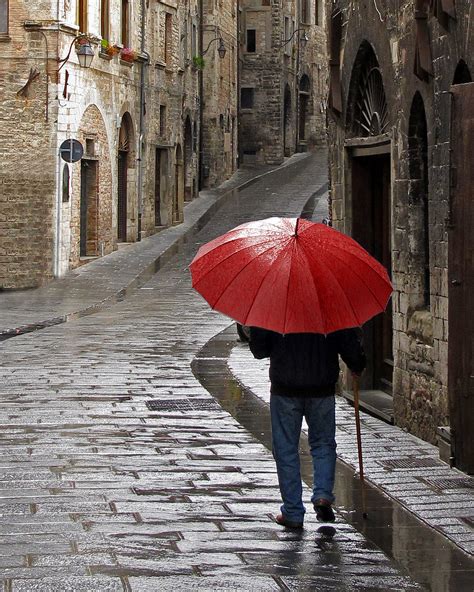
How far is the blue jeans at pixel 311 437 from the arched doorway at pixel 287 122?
57.2m

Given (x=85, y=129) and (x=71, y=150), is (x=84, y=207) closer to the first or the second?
(x=85, y=129)

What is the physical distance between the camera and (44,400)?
13.0 m

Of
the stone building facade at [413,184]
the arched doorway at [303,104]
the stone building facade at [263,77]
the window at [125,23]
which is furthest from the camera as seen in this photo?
the arched doorway at [303,104]

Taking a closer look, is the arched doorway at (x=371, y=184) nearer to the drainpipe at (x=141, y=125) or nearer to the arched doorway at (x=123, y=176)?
the arched doorway at (x=123, y=176)

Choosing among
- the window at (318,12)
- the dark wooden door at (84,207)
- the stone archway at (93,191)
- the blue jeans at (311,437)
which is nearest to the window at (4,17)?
the stone archway at (93,191)

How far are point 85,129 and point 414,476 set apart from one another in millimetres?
24460

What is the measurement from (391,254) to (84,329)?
9.54 meters

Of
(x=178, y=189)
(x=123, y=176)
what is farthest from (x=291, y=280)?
(x=178, y=189)

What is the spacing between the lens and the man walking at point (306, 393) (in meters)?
7.71

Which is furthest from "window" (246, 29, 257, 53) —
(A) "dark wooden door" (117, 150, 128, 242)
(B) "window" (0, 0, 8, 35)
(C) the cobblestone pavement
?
(C) the cobblestone pavement

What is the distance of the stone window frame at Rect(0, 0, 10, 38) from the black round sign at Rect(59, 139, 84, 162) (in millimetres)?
3210

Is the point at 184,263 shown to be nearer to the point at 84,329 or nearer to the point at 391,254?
the point at 84,329

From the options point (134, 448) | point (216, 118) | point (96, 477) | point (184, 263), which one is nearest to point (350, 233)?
point (134, 448)

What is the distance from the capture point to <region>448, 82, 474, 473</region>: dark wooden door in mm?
9180
